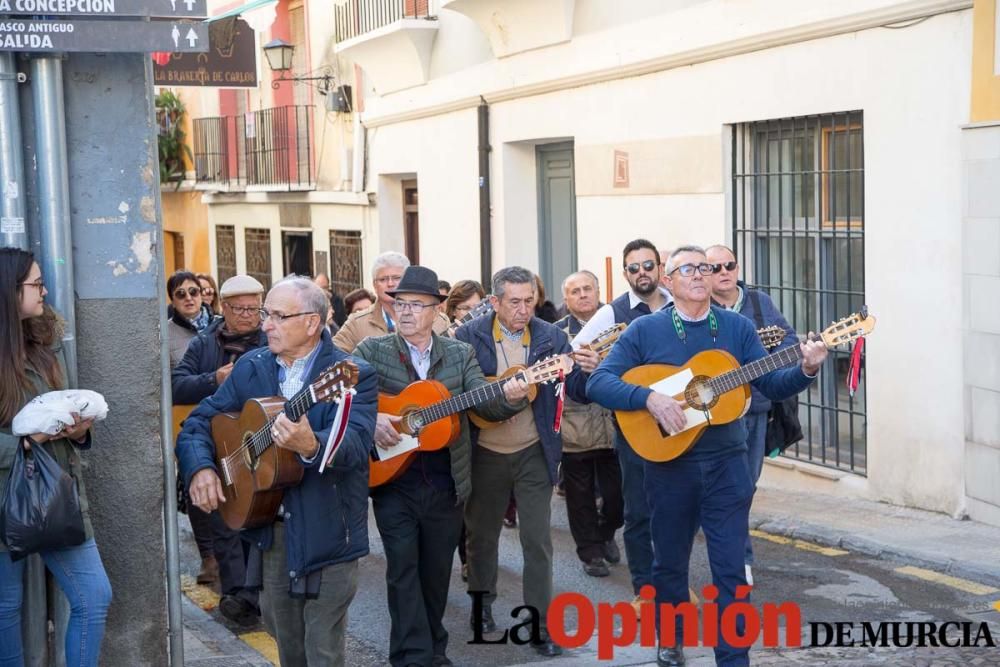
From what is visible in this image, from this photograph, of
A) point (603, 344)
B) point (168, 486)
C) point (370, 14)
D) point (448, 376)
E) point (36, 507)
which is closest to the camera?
point (36, 507)

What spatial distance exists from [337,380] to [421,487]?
62.0 inches

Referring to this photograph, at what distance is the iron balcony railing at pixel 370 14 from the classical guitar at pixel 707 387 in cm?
1126

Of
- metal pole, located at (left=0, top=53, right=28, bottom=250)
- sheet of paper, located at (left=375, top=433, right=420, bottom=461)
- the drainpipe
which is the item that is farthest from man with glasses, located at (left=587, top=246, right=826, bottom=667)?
the drainpipe

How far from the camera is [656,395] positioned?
6320mm

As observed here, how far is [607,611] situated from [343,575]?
2.45m

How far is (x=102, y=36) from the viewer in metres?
5.25

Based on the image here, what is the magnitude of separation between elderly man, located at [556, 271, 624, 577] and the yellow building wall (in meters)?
2.81

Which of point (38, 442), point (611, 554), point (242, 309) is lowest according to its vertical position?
point (611, 554)

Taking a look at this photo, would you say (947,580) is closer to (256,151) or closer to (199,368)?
(199,368)

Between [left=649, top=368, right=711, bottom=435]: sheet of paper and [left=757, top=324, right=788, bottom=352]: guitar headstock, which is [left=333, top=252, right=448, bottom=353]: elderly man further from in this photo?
[left=649, top=368, right=711, bottom=435]: sheet of paper

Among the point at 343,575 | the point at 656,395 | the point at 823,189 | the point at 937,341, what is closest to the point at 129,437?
the point at 343,575

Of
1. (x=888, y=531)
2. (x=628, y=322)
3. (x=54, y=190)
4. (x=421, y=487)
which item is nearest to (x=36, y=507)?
(x=54, y=190)

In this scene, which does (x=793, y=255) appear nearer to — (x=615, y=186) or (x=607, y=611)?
(x=615, y=186)

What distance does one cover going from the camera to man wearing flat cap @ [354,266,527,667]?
6512 mm
